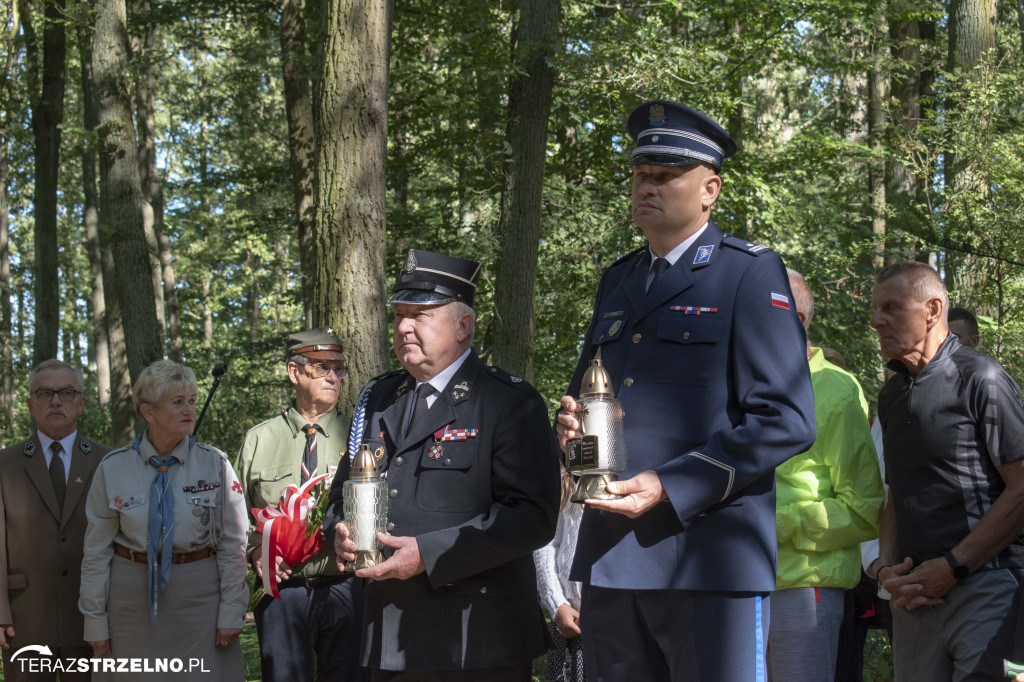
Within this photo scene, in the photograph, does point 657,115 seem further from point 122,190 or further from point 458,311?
point 122,190

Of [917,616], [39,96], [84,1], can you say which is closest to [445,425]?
[917,616]

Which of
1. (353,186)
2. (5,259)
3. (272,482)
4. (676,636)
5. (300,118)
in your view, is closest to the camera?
(676,636)

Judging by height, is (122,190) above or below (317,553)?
above

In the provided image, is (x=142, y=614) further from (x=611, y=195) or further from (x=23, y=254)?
(x=23, y=254)

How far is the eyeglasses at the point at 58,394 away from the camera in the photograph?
586 cm

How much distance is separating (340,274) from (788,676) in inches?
130

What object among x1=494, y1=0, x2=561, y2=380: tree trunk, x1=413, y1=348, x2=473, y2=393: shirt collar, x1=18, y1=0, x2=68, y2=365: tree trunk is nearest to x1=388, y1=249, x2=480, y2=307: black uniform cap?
x1=413, y1=348, x2=473, y2=393: shirt collar

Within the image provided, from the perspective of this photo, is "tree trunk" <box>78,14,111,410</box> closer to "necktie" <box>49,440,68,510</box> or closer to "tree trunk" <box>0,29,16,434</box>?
"tree trunk" <box>0,29,16,434</box>

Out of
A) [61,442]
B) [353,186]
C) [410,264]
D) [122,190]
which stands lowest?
[61,442]

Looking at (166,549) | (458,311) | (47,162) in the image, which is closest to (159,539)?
(166,549)

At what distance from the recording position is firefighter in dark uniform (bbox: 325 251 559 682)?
3.28m

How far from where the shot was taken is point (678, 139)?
9.74ft

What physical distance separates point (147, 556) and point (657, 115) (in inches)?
136

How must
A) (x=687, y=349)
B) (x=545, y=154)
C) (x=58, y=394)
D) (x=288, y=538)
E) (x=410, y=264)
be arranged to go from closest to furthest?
(x=687, y=349)
(x=410, y=264)
(x=288, y=538)
(x=58, y=394)
(x=545, y=154)
